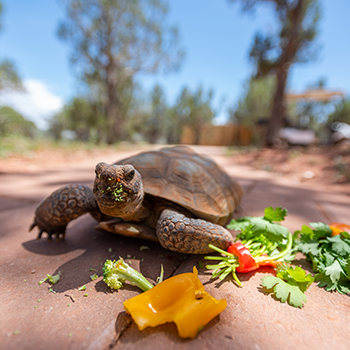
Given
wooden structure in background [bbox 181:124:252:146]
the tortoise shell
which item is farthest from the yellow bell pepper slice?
wooden structure in background [bbox 181:124:252:146]

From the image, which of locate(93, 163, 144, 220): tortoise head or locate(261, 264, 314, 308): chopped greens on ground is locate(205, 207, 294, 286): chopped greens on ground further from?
locate(93, 163, 144, 220): tortoise head

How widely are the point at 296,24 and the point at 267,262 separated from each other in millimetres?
8534

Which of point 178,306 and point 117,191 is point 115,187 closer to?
point 117,191

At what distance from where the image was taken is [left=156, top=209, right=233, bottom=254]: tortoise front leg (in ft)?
3.83

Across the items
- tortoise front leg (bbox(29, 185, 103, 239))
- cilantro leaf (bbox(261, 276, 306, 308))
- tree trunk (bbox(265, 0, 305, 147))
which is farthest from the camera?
tree trunk (bbox(265, 0, 305, 147))

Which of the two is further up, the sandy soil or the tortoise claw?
the tortoise claw

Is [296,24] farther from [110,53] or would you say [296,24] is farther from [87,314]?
[87,314]

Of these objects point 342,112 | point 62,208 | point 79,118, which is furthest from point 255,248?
point 342,112

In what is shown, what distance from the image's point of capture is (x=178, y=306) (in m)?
0.79

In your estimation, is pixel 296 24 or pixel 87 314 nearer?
pixel 87 314

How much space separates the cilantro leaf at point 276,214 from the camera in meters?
1.38

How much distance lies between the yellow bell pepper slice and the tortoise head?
441 mm

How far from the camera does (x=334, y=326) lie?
2.70 feet

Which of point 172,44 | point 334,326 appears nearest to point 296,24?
point 172,44
